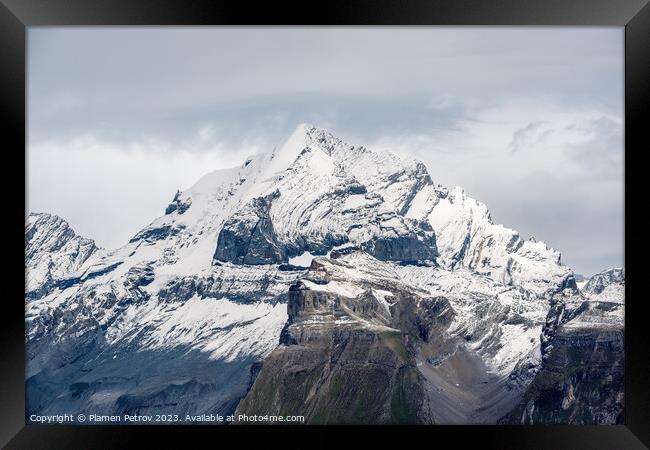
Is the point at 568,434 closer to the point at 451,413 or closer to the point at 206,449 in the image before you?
the point at 206,449

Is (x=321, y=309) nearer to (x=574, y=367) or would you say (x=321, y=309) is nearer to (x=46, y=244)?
(x=574, y=367)

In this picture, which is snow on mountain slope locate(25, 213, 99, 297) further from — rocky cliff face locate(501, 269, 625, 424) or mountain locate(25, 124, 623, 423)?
rocky cliff face locate(501, 269, 625, 424)

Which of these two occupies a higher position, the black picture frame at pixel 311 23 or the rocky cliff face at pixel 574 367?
the black picture frame at pixel 311 23

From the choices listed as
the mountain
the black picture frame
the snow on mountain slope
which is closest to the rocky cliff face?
the mountain

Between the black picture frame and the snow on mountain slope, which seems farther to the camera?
the snow on mountain slope

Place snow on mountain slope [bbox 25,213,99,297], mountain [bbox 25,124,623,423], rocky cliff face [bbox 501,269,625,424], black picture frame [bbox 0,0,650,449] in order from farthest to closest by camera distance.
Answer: mountain [bbox 25,124,623,423]
rocky cliff face [bbox 501,269,625,424]
snow on mountain slope [bbox 25,213,99,297]
black picture frame [bbox 0,0,650,449]

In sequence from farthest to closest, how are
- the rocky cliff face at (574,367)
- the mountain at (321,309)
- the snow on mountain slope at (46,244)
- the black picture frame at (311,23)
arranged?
the mountain at (321,309) < the rocky cliff face at (574,367) < the snow on mountain slope at (46,244) < the black picture frame at (311,23)

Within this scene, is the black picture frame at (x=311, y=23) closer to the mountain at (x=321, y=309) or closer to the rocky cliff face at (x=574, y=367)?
the rocky cliff face at (x=574, y=367)

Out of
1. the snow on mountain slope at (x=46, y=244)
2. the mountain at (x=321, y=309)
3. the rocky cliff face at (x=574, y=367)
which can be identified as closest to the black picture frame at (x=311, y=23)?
the snow on mountain slope at (x=46, y=244)
